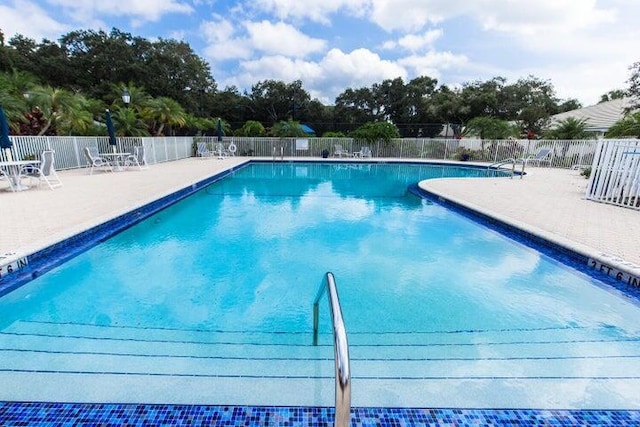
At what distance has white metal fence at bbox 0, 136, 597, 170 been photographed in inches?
434

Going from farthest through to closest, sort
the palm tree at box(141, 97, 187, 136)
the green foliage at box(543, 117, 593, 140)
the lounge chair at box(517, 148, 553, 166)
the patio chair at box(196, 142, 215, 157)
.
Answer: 1. the patio chair at box(196, 142, 215, 157)
2. the palm tree at box(141, 97, 187, 136)
3. the green foliage at box(543, 117, 593, 140)
4. the lounge chair at box(517, 148, 553, 166)

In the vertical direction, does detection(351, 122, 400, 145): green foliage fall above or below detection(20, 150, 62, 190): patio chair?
above

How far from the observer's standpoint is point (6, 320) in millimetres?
2793

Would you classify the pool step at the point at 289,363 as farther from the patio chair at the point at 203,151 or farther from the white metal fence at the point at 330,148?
the patio chair at the point at 203,151

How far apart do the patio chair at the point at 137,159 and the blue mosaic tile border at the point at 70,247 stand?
6.22 metres

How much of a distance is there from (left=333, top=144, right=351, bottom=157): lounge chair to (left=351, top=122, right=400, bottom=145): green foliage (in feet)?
4.00

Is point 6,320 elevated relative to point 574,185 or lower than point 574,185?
lower

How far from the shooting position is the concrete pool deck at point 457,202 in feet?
13.5

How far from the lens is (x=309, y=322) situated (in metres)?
3.04

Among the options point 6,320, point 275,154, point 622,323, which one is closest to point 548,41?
point 622,323

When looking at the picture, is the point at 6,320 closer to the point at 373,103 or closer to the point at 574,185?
the point at 574,185

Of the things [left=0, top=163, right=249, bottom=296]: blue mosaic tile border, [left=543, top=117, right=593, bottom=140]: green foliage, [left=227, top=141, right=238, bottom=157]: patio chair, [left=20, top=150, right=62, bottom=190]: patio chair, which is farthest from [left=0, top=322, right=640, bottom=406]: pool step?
[left=543, top=117, right=593, bottom=140]: green foliage

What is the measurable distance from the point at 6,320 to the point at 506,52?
16242 mm

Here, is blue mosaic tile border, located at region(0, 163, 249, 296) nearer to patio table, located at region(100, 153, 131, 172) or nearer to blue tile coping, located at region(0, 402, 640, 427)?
blue tile coping, located at region(0, 402, 640, 427)
